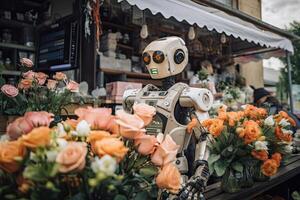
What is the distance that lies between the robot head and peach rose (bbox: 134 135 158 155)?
86 cm

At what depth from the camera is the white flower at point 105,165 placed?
2.15ft

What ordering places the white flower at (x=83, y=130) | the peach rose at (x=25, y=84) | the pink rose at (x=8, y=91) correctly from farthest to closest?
the peach rose at (x=25, y=84) → the pink rose at (x=8, y=91) → the white flower at (x=83, y=130)

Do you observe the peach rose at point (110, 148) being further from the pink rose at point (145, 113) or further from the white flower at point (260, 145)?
the white flower at point (260, 145)

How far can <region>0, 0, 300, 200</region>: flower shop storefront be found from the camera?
2.24ft

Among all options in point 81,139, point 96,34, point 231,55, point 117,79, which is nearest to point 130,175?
point 81,139

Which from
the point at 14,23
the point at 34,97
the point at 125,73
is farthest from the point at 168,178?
the point at 14,23

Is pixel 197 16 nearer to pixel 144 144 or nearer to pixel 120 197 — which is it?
pixel 144 144

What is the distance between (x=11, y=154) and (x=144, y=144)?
13.9 inches

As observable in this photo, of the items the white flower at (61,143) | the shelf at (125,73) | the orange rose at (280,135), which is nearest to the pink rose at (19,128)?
the white flower at (61,143)

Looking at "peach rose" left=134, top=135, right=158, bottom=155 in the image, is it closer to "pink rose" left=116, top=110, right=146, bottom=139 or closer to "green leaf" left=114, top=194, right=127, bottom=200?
"pink rose" left=116, top=110, right=146, bottom=139

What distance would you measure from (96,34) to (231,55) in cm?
374

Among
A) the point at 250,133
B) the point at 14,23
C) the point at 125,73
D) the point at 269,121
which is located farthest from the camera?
the point at 125,73

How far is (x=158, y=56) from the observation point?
1.62m

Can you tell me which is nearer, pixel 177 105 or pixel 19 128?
pixel 19 128
